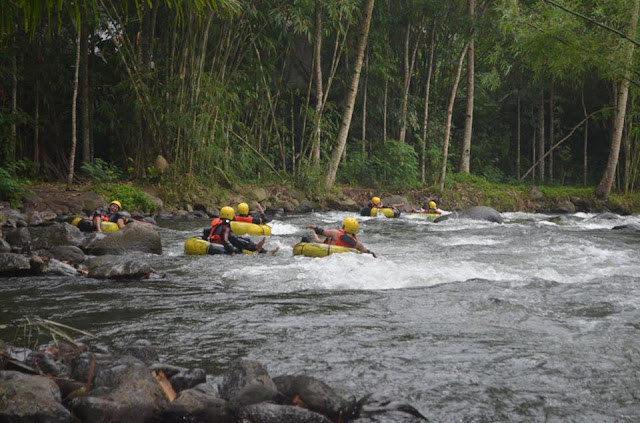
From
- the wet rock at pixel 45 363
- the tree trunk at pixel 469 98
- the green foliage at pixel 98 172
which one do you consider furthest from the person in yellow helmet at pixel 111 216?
the tree trunk at pixel 469 98

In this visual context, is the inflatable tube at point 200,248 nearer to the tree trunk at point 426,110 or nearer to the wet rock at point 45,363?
the wet rock at point 45,363

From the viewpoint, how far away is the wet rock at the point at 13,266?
7055mm

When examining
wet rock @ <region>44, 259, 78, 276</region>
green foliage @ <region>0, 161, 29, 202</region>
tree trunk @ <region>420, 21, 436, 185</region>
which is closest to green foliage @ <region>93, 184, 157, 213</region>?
green foliage @ <region>0, 161, 29, 202</region>

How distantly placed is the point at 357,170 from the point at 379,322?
52.1 ft

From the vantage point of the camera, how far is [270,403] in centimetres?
313

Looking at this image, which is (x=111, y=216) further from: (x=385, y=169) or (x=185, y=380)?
(x=385, y=169)

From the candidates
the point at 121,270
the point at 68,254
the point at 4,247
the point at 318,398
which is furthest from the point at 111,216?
the point at 318,398

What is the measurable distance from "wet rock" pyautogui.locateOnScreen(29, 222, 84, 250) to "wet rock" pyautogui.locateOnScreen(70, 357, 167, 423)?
603 cm

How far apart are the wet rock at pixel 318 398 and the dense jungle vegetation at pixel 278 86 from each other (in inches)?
323

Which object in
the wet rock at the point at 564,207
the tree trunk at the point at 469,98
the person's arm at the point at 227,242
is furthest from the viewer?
the wet rock at the point at 564,207

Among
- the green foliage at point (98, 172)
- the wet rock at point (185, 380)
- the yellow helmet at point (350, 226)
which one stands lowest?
the wet rock at point (185, 380)

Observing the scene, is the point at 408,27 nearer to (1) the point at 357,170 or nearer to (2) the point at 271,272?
(1) the point at 357,170

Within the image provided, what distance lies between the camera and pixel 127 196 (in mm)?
14312

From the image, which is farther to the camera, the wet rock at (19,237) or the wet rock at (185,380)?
the wet rock at (19,237)
